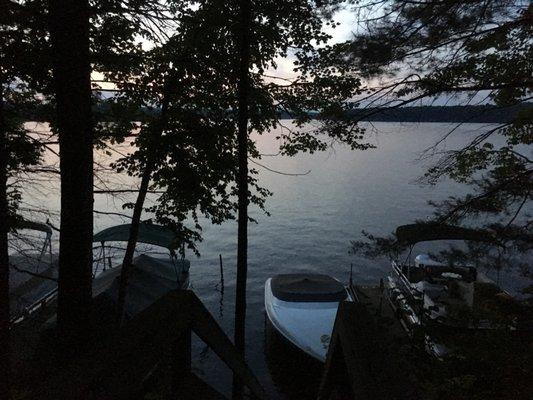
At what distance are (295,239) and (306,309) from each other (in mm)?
23810

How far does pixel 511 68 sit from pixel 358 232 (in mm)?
36193

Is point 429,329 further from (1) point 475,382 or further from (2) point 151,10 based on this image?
(2) point 151,10

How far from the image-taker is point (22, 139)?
6707mm

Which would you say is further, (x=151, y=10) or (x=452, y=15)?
(x=151, y=10)

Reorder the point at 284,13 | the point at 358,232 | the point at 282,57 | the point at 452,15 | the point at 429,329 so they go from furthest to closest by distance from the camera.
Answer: the point at 358,232, the point at 282,57, the point at 284,13, the point at 452,15, the point at 429,329

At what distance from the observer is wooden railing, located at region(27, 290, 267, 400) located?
1834 millimetres

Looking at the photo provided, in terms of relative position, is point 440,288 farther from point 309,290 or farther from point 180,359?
point 180,359

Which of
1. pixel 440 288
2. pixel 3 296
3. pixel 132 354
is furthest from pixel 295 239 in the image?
pixel 132 354

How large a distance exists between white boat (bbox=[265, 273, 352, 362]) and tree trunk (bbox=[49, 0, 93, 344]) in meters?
9.48

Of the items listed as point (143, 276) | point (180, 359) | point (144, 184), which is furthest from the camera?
point (143, 276)

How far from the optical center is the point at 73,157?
4445 mm

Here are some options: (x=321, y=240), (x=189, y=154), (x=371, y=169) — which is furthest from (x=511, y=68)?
(x=371, y=169)

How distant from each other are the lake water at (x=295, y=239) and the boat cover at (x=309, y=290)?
1994 millimetres

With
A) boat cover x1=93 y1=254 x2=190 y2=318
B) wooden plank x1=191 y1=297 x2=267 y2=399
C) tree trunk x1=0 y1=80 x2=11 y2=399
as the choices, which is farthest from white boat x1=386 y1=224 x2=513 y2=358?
boat cover x1=93 y1=254 x2=190 y2=318
